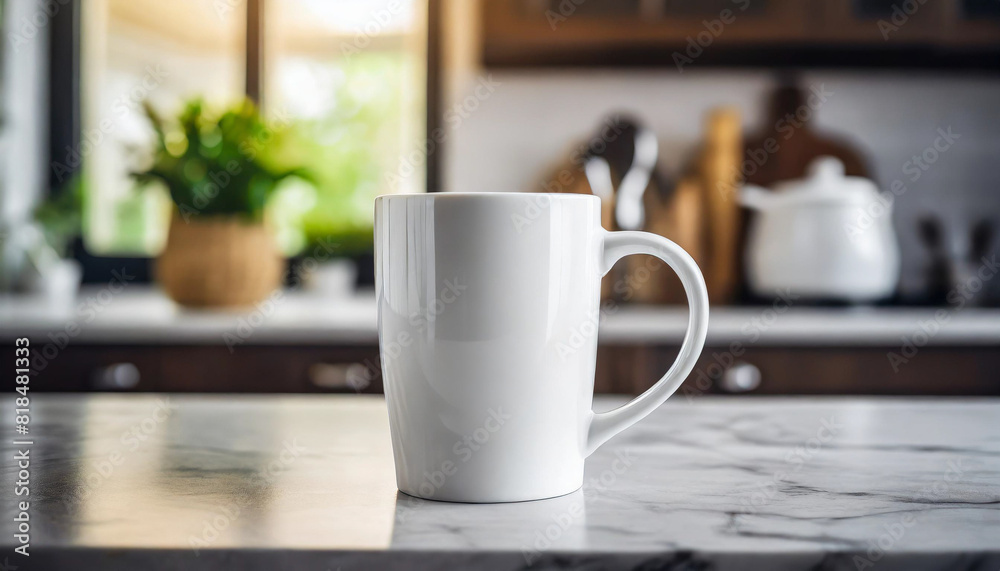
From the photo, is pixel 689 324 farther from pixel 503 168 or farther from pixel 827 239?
pixel 503 168

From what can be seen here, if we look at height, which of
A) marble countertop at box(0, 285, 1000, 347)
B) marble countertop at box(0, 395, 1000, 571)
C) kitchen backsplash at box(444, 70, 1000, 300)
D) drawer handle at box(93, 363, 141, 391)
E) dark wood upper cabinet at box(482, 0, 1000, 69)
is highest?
dark wood upper cabinet at box(482, 0, 1000, 69)

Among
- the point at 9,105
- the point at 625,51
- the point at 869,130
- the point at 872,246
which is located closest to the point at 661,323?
the point at 872,246

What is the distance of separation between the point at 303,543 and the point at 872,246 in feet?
5.72

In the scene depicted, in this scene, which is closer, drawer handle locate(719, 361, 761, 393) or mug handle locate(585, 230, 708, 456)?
mug handle locate(585, 230, 708, 456)

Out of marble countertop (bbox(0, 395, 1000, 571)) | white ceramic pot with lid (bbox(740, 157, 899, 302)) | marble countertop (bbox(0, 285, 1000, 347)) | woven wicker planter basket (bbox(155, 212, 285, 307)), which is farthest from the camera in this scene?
white ceramic pot with lid (bbox(740, 157, 899, 302))

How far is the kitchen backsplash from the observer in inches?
82.6

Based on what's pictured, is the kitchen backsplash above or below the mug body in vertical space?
above

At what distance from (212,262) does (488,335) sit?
1383 millimetres

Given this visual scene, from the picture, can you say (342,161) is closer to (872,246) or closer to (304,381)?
(304,381)

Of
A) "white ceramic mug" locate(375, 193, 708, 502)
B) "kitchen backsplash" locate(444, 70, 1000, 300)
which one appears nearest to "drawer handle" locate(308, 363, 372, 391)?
"kitchen backsplash" locate(444, 70, 1000, 300)

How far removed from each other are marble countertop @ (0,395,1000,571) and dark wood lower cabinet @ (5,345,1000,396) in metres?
0.88

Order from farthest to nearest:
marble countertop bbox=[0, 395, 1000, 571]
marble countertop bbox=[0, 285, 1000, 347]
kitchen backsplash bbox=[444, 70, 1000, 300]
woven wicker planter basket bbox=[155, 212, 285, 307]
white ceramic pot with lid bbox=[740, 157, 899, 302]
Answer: kitchen backsplash bbox=[444, 70, 1000, 300] → white ceramic pot with lid bbox=[740, 157, 899, 302] → woven wicker planter basket bbox=[155, 212, 285, 307] → marble countertop bbox=[0, 285, 1000, 347] → marble countertop bbox=[0, 395, 1000, 571]

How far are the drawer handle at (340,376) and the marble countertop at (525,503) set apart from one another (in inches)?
34.4

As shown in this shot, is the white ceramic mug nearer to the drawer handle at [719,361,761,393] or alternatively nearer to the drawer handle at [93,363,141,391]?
the drawer handle at [719,361,761,393]
